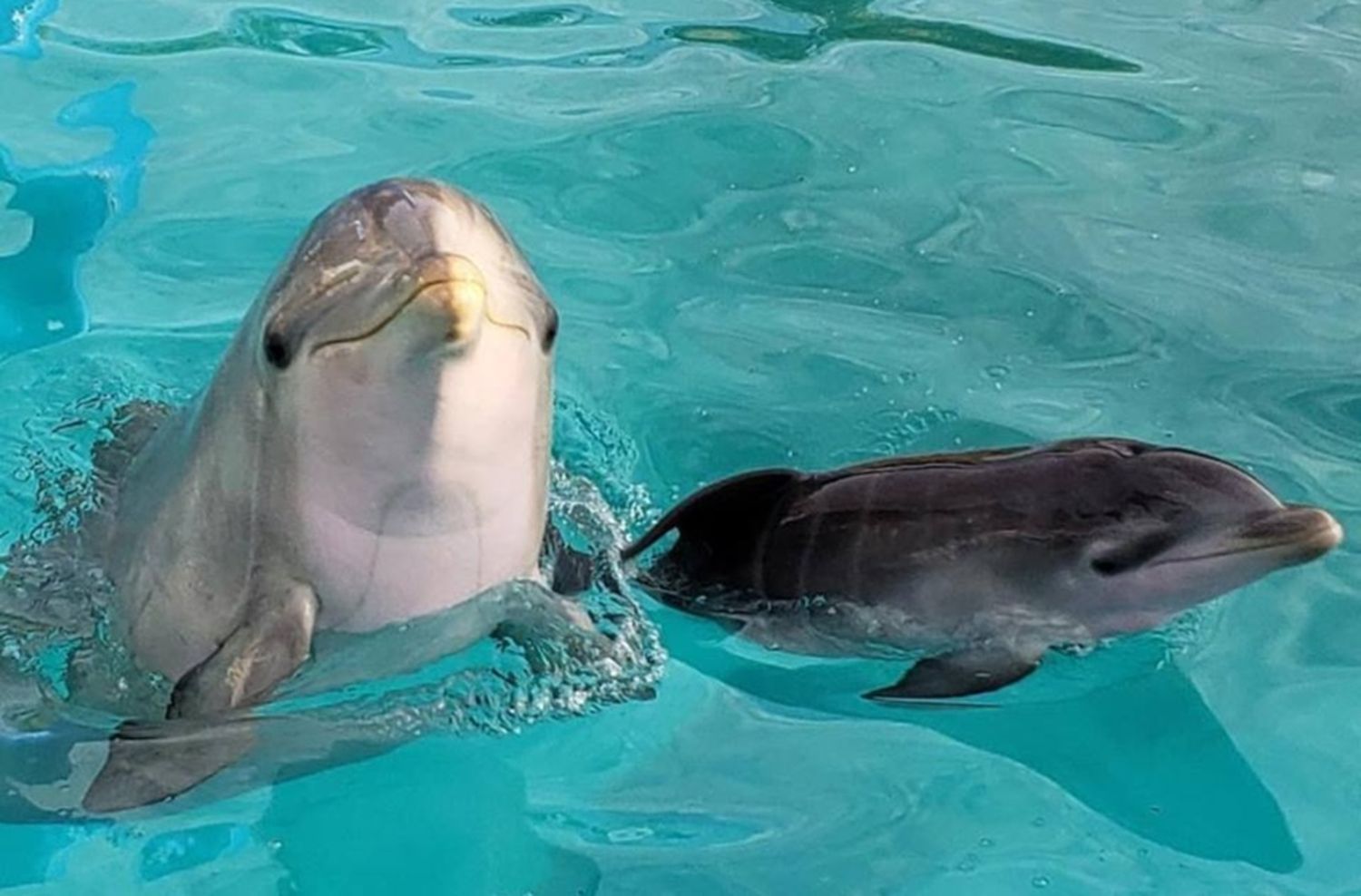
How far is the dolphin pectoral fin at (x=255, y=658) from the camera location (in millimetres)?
3752

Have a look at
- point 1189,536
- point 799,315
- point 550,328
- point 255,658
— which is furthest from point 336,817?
point 799,315

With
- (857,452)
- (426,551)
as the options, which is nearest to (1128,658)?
(857,452)

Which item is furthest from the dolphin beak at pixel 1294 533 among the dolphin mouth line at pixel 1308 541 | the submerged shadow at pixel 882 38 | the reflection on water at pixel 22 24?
the reflection on water at pixel 22 24

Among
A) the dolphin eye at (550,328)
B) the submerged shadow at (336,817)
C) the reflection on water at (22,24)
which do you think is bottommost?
the submerged shadow at (336,817)

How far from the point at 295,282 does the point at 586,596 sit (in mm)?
1292

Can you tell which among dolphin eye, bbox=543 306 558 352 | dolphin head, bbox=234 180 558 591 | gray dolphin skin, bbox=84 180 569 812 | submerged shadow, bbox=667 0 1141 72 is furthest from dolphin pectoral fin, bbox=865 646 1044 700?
submerged shadow, bbox=667 0 1141 72

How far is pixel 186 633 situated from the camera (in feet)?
13.0

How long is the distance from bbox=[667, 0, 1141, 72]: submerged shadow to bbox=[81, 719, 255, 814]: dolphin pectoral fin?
503cm

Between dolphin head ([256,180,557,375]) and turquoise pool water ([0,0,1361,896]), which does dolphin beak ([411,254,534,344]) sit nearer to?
dolphin head ([256,180,557,375])

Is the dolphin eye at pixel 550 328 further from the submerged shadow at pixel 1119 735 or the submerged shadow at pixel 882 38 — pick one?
the submerged shadow at pixel 882 38

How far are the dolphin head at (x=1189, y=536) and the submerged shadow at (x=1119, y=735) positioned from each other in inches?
11.9

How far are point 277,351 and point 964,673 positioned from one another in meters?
1.70

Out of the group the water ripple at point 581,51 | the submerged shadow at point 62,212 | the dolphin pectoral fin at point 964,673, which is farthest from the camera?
the water ripple at point 581,51

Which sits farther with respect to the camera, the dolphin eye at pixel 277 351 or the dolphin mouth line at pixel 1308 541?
the dolphin mouth line at pixel 1308 541
